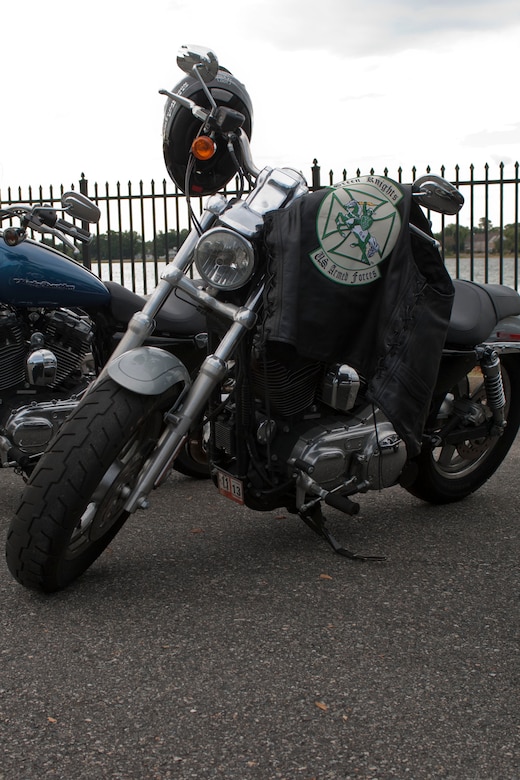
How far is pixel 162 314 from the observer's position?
4312 millimetres

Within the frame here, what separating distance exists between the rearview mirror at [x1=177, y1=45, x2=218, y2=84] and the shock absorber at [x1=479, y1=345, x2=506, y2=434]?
1.77 m

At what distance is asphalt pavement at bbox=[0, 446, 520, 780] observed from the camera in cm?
213

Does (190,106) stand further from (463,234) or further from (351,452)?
(463,234)

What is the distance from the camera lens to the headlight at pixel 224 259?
9.84 ft

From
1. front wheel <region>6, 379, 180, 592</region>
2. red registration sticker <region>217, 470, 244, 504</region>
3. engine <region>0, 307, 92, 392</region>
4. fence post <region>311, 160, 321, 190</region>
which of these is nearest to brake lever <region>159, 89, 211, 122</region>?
front wheel <region>6, 379, 180, 592</region>

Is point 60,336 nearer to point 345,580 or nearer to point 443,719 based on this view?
point 345,580

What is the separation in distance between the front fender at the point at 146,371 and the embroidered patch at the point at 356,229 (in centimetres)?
62

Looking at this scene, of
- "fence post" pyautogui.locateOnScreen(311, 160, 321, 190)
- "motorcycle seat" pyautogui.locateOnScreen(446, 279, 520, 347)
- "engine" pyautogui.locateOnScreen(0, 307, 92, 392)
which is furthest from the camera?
"fence post" pyautogui.locateOnScreen(311, 160, 321, 190)

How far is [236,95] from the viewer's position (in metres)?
3.38

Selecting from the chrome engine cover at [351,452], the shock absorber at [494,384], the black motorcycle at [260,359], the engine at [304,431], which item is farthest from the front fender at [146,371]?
the shock absorber at [494,384]

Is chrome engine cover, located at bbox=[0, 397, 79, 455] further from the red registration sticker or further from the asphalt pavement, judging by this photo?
the red registration sticker

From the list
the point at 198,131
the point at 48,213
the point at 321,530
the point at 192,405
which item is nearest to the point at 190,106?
the point at 198,131

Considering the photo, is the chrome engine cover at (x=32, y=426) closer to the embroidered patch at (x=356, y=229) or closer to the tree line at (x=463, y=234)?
the embroidered patch at (x=356, y=229)

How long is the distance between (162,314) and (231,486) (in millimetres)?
1314
